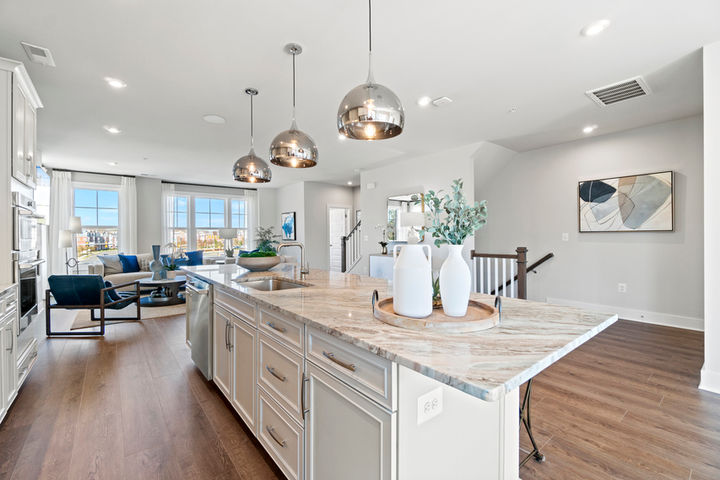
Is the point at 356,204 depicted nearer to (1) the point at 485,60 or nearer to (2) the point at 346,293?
(1) the point at 485,60

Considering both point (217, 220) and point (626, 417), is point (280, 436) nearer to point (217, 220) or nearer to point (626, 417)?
point (626, 417)

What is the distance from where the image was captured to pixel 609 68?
8.68 feet

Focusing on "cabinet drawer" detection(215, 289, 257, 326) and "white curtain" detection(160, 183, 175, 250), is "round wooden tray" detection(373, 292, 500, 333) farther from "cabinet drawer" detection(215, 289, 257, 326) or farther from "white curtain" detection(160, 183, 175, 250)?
"white curtain" detection(160, 183, 175, 250)

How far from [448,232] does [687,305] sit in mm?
4514

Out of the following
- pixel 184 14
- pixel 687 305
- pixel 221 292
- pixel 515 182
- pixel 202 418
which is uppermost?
pixel 184 14

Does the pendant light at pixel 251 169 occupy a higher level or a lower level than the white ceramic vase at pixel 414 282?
higher

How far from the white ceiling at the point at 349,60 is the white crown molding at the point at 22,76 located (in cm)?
17

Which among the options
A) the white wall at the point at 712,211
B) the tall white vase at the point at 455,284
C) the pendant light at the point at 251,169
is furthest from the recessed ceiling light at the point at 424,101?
the tall white vase at the point at 455,284

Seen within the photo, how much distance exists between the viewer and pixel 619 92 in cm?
307

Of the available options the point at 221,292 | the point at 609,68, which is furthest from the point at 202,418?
the point at 609,68

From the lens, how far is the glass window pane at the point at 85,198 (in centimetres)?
680

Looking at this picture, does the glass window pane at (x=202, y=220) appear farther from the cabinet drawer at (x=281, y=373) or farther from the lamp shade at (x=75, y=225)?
the cabinet drawer at (x=281, y=373)

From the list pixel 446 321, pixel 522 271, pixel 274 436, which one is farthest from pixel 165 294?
pixel 446 321

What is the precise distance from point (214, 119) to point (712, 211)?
15.4 ft
